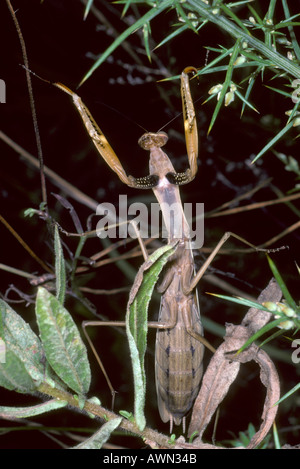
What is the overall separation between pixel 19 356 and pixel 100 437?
25 cm

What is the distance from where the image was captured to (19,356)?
929 millimetres

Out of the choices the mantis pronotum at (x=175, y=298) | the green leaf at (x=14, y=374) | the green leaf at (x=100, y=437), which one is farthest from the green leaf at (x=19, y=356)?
the mantis pronotum at (x=175, y=298)

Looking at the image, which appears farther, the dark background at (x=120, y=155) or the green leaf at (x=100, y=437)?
the dark background at (x=120, y=155)

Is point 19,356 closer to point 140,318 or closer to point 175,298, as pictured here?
point 140,318

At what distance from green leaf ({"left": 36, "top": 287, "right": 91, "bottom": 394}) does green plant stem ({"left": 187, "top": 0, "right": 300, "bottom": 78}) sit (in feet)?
2.34

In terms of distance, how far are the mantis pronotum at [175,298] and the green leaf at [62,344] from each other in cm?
78

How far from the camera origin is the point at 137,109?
2.32 metres

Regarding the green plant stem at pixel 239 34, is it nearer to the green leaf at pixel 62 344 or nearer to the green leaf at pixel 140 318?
the green leaf at pixel 140 318

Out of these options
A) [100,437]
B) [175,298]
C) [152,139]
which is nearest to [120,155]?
[152,139]

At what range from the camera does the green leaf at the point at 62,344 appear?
0.88 metres

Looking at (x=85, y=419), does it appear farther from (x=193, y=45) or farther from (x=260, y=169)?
(x=193, y=45)

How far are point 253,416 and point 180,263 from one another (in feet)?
2.94

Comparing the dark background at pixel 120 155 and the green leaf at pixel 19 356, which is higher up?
the dark background at pixel 120 155
